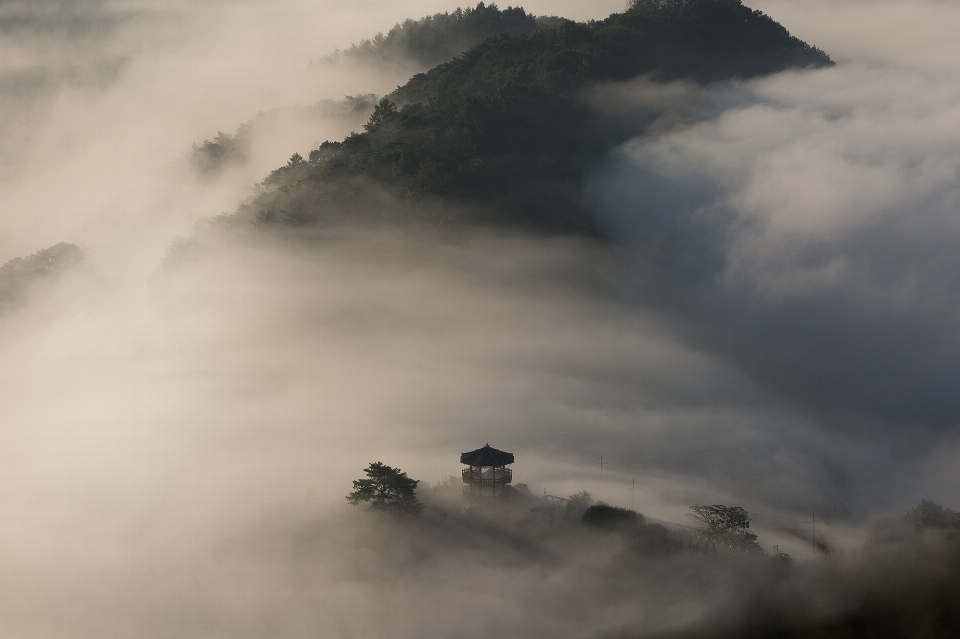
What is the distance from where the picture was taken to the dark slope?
289ft

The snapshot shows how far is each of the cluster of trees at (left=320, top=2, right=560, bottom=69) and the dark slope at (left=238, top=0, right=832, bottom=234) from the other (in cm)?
2187

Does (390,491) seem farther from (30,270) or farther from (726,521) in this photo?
(30,270)

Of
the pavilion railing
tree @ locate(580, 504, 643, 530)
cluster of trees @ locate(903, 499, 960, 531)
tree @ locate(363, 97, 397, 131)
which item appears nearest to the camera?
the pavilion railing

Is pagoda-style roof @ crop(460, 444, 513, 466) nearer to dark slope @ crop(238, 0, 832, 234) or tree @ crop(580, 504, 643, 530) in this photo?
tree @ crop(580, 504, 643, 530)

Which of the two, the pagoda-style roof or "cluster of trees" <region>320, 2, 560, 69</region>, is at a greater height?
"cluster of trees" <region>320, 2, 560, 69</region>

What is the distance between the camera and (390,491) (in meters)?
47.7

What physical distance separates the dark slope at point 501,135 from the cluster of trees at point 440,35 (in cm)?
2187

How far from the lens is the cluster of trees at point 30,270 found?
4456 inches

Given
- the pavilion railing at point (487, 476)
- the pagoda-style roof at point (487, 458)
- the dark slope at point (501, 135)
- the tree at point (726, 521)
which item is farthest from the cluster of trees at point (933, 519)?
the dark slope at point (501, 135)

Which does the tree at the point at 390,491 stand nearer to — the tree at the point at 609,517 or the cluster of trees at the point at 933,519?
the tree at the point at 609,517

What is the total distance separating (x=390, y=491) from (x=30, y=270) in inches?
3470

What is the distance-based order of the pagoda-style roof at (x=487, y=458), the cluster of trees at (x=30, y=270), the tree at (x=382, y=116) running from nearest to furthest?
the pagoda-style roof at (x=487, y=458), the tree at (x=382, y=116), the cluster of trees at (x=30, y=270)

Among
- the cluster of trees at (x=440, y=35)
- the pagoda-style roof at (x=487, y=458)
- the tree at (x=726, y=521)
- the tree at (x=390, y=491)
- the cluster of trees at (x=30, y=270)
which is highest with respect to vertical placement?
the cluster of trees at (x=440, y=35)

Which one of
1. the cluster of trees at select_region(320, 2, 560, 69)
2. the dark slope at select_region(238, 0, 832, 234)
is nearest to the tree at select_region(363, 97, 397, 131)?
the dark slope at select_region(238, 0, 832, 234)
